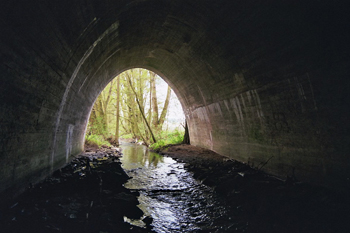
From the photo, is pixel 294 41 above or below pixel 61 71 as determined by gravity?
above

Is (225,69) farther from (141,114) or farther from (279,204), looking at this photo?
(141,114)

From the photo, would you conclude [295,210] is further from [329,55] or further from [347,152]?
[329,55]

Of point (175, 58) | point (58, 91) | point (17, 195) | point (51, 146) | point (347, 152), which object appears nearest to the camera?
point (17, 195)

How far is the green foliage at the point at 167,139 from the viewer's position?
1519 centimetres

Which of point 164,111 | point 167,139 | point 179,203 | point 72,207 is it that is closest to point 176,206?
point 179,203

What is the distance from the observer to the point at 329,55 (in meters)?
3.94

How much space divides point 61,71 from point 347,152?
6.40m

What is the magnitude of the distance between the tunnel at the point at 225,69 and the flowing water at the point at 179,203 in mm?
2396

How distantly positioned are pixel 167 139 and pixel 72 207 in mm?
12632

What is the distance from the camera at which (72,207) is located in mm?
3898

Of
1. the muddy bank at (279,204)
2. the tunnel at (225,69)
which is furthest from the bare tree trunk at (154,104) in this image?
the muddy bank at (279,204)

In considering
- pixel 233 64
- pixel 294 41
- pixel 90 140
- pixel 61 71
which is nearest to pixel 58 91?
pixel 61 71

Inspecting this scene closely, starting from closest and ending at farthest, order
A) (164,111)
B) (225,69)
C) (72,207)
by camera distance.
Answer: (72,207)
(225,69)
(164,111)

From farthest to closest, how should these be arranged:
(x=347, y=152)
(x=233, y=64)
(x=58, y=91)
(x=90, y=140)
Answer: (x=90, y=140), (x=233, y=64), (x=58, y=91), (x=347, y=152)
